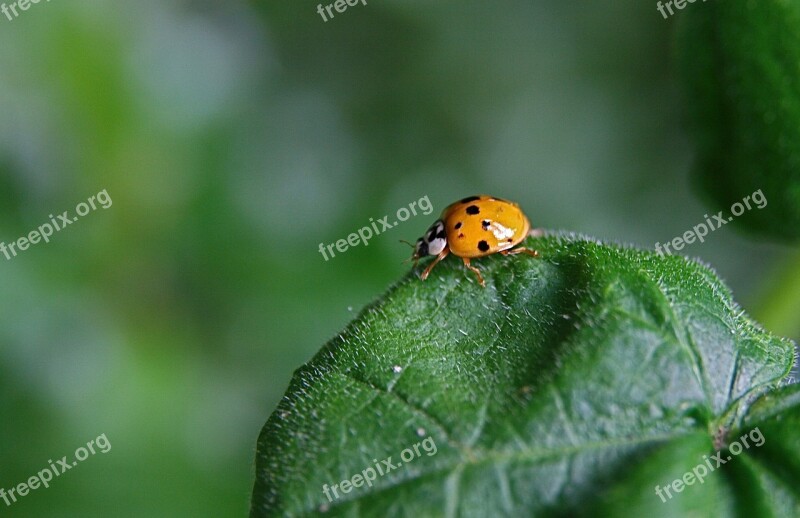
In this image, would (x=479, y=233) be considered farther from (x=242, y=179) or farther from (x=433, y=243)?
(x=242, y=179)

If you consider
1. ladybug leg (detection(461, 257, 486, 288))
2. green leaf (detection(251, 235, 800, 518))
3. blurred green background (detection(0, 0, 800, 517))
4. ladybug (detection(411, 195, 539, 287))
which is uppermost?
blurred green background (detection(0, 0, 800, 517))

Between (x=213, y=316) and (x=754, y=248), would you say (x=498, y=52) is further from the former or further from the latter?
(x=213, y=316)

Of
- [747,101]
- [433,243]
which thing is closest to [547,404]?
[433,243]

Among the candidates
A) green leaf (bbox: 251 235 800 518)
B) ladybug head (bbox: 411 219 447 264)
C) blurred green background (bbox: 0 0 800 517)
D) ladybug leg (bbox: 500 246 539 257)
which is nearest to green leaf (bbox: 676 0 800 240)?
blurred green background (bbox: 0 0 800 517)

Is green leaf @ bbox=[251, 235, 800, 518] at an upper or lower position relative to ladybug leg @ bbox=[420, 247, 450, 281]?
lower

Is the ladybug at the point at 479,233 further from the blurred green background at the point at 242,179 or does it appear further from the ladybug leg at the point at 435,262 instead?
the blurred green background at the point at 242,179

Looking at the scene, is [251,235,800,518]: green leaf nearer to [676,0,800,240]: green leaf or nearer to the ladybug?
the ladybug
